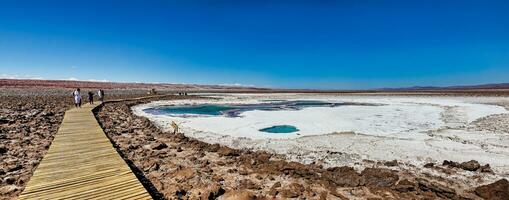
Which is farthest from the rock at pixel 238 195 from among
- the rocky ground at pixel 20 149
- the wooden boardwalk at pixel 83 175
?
the rocky ground at pixel 20 149

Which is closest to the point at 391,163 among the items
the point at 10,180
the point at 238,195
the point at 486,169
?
the point at 486,169

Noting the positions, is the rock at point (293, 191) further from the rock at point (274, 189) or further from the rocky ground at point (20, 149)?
the rocky ground at point (20, 149)

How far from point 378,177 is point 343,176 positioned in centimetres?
72

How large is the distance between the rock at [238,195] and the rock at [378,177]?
7.74 feet

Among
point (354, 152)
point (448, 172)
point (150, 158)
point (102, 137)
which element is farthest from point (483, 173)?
point (102, 137)

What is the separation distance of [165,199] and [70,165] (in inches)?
96.0

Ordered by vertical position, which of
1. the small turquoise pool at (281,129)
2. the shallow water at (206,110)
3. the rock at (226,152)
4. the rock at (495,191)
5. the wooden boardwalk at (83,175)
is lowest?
the shallow water at (206,110)

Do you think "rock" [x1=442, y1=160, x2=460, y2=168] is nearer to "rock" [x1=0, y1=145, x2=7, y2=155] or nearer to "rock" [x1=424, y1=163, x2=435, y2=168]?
"rock" [x1=424, y1=163, x2=435, y2=168]

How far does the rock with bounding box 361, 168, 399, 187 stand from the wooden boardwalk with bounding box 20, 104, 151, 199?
13.8 feet

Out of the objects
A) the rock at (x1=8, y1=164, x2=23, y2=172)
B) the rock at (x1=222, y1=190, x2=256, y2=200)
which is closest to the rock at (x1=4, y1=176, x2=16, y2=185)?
the rock at (x1=8, y1=164, x2=23, y2=172)

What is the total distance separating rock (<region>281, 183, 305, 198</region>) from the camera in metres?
5.05

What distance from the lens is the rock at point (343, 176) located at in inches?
222

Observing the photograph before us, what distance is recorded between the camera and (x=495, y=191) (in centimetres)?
501

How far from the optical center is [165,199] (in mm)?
4789
